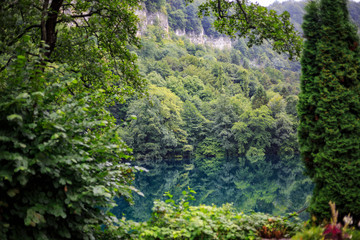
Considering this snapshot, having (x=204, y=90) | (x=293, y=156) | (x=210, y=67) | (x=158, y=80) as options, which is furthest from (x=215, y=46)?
(x=293, y=156)

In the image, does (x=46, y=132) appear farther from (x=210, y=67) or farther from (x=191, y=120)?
(x=210, y=67)

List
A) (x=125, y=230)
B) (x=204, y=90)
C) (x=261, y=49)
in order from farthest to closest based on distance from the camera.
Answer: (x=261, y=49)
(x=204, y=90)
(x=125, y=230)

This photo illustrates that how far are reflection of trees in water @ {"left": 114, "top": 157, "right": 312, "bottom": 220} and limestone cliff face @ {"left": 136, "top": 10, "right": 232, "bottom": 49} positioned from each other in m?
47.6

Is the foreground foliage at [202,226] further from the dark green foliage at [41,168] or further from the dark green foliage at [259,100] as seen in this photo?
the dark green foliage at [259,100]

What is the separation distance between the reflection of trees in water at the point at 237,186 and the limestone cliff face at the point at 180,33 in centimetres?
4756

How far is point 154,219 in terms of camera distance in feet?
10.4

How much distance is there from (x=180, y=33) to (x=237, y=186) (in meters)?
74.9

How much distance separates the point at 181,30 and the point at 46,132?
89774mm

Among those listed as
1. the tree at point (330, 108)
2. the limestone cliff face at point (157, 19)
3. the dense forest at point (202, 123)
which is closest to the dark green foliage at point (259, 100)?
the dense forest at point (202, 123)

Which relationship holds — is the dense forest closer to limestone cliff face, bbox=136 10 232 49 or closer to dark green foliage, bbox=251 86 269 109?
dark green foliage, bbox=251 86 269 109

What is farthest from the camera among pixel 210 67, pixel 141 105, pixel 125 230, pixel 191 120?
pixel 210 67

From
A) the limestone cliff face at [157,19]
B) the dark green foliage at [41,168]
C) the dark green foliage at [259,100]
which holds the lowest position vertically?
the dark green foliage at [41,168]

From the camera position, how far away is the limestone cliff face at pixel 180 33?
6969 cm

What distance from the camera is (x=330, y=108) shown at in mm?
3438
